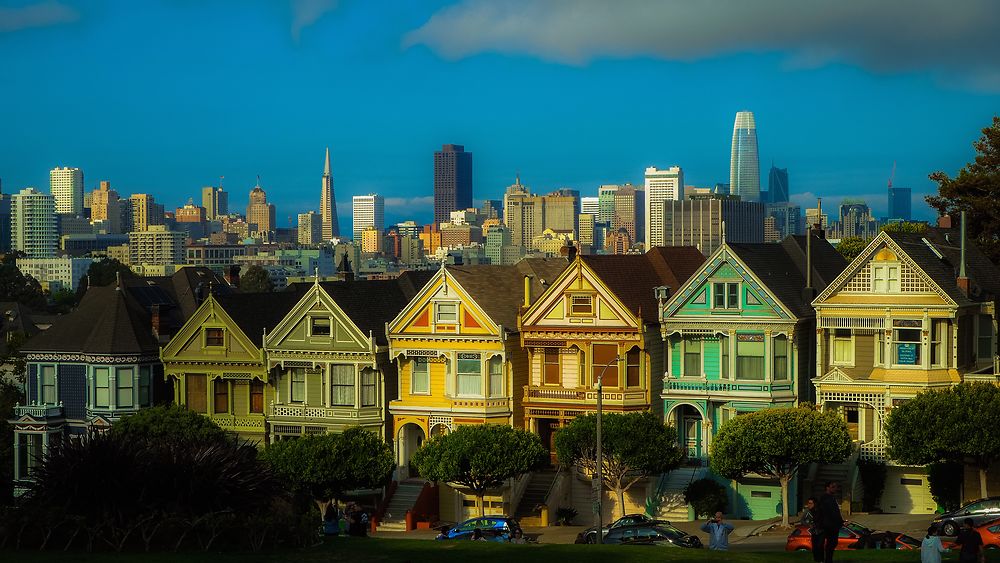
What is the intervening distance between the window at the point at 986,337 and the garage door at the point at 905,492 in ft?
18.6

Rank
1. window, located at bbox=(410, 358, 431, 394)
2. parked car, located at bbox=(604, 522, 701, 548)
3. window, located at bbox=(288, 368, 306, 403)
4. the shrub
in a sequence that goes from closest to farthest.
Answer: parked car, located at bbox=(604, 522, 701, 548)
the shrub
window, located at bbox=(410, 358, 431, 394)
window, located at bbox=(288, 368, 306, 403)

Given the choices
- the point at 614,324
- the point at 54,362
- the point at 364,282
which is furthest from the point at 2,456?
the point at 614,324

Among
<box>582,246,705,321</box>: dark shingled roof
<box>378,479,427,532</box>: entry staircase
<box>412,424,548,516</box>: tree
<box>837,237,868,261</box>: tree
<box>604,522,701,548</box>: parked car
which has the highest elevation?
<box>837,237,868,261</box>: tree

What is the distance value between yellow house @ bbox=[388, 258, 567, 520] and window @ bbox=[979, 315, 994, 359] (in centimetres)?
1705

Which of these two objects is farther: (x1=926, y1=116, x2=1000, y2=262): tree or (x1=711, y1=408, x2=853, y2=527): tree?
(x1=926, y1=116, x2=1000, y2=262): tree

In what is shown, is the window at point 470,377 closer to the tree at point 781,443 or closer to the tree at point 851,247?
the tree at point 781,443

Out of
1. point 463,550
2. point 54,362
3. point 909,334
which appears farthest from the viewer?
point 54,362

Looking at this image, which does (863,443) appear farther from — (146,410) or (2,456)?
(2,456)

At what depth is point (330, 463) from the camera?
60.8m

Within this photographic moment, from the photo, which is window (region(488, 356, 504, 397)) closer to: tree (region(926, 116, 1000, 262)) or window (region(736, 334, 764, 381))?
window (region(736, 334, 764, 381))

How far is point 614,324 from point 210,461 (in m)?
22.3

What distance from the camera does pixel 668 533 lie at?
4994 cm

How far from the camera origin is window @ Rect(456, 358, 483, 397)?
64500 millimetres

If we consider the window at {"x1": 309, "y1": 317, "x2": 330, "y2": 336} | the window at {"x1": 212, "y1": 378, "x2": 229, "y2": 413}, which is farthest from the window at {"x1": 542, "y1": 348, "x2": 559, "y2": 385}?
the window at {"x1": 212, "y1": 378, "x2": 229, "y2": 413}
